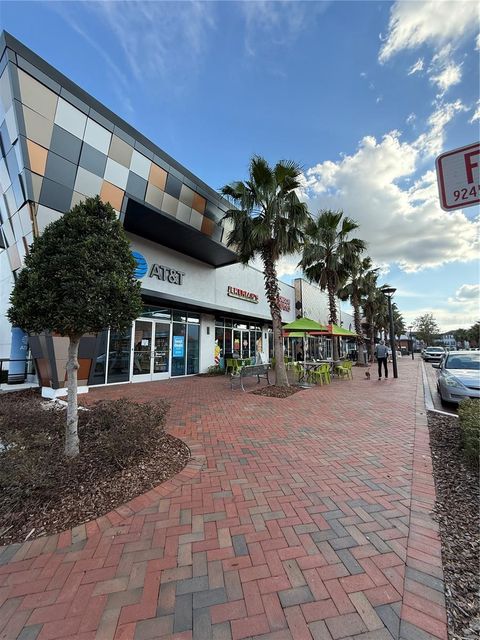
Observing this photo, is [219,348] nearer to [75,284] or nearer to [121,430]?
[121,430]

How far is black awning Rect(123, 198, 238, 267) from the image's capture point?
10059 mm

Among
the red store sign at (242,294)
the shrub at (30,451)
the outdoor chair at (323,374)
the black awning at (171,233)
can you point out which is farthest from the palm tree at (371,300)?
the shrub at (30,451)

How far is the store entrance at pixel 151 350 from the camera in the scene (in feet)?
37.1

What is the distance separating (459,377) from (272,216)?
7.22m

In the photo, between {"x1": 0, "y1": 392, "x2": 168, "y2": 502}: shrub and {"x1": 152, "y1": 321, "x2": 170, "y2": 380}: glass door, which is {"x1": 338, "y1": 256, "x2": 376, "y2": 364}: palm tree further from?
{"x1": 0, "y1": 392, "x2": 168, "y2": 502}: shrub

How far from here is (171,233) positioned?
11.4 metres

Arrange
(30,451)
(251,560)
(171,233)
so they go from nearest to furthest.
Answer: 1. (251,560)
2. (30,451)
3. (171,233)

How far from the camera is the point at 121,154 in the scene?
870 cm

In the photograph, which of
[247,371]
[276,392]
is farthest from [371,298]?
[276,392]

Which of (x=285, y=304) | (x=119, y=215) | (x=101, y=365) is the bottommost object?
(x=101, y=365)

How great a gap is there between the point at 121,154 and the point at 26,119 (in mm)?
2467

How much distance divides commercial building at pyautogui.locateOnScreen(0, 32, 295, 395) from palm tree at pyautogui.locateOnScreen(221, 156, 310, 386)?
2428 mm

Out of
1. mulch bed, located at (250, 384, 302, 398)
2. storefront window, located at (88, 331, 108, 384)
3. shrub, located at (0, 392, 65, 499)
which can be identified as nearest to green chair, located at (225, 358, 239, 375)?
mulch bed, located at (250, 384, 302, 398)

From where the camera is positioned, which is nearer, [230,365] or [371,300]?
[230,365]
